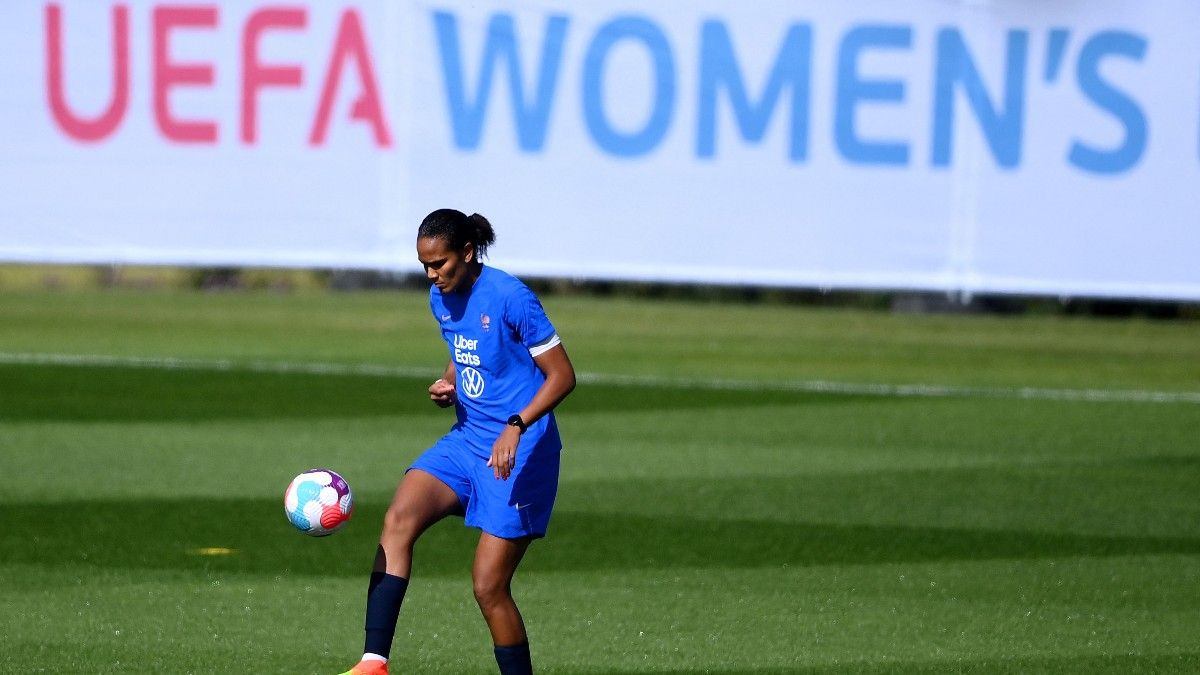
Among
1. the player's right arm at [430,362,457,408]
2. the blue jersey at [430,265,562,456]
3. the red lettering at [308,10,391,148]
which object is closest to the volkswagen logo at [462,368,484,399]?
the blue jersey at [430,265,562,456]

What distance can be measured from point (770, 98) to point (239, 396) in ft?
18.7

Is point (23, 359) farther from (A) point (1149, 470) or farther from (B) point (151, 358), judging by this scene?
(A) point (1149, 470)

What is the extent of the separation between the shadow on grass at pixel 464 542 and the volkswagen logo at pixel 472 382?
3.08m

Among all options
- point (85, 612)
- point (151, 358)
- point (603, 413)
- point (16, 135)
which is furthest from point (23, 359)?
point (85, 612)

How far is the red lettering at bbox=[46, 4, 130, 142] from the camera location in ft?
58.9

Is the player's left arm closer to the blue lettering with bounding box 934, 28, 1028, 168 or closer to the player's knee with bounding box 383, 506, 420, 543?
the player's knee with bounding box 383, 506, 420, 543

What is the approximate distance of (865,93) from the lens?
683 inches

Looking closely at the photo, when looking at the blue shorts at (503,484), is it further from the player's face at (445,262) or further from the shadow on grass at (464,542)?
the shadow on grass at (464,542)

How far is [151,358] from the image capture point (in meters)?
22.7

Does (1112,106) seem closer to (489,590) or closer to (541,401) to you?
(541,401)

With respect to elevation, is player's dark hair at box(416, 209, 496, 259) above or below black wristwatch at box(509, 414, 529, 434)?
above

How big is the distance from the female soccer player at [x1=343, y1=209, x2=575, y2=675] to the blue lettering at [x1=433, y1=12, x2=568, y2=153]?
10.6m

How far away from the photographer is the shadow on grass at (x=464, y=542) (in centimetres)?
1030

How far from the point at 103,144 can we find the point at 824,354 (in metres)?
10.9
